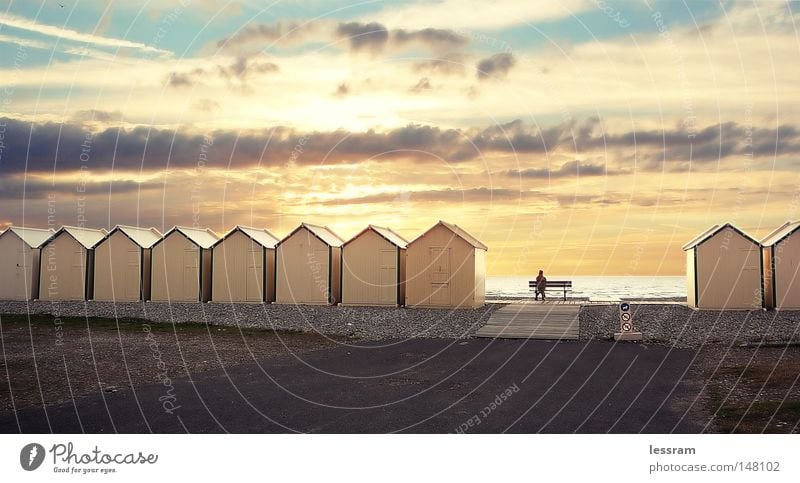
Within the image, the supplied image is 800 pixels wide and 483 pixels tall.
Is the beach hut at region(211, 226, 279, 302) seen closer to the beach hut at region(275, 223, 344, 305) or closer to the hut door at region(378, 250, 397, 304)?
the beach hut at region(275, 223, 344, 305)

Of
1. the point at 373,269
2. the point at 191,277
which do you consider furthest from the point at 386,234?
the point at 191,277

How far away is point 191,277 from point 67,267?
29.6 feet

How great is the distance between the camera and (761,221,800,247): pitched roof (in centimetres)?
3409

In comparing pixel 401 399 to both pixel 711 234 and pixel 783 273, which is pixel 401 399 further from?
pixel 783 273

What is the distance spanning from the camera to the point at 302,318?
101ft

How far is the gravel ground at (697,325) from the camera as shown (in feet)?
72.9

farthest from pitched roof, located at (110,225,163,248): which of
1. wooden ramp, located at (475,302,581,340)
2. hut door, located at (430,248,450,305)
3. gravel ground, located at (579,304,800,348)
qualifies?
gravel ground, located at (579,304,800,348)

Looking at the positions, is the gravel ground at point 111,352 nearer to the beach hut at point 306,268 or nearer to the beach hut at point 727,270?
the beach hut at point 306,268

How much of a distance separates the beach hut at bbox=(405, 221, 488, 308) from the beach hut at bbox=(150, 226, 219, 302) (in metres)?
13.2

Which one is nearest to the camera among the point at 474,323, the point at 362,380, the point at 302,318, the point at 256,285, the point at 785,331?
the point at 362,380

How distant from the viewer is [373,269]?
38.0m

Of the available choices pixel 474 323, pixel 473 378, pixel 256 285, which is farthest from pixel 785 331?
pixel 256 285

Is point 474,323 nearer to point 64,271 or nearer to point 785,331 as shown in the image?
point 785,331

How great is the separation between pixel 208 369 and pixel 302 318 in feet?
49.2
